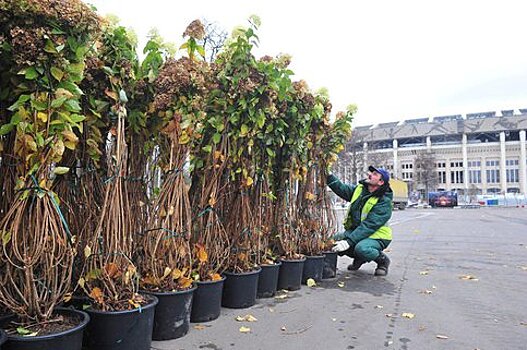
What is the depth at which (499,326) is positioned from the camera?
392 centimetres

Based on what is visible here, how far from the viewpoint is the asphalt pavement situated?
3357 mm

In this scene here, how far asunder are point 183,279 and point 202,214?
705 millimetres

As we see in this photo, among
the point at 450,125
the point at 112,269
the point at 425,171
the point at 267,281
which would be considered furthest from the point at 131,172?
the point at 450,125

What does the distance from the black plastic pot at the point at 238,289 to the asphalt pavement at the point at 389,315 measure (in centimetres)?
8

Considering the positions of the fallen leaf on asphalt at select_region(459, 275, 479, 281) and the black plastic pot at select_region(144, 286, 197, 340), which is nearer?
the black plastic pot at select_region(144, 286, 197, 340)

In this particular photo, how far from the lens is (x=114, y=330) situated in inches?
107

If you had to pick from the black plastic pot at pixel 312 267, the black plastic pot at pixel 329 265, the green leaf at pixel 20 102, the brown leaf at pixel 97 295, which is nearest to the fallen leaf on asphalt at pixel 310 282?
the black plastic pot at pixel 312 267

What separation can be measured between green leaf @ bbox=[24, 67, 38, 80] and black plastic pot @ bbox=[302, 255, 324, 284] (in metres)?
3.79

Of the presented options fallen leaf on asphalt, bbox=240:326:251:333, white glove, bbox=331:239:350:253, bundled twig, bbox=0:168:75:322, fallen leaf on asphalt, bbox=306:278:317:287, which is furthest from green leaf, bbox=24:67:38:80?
white glove, bbox=331:239:350:253

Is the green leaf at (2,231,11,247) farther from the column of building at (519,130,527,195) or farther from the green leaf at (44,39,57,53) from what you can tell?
the column of building at (519,130,527,195)

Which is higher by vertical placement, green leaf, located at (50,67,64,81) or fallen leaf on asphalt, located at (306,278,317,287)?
green leaf, located at (50,67,64,81)

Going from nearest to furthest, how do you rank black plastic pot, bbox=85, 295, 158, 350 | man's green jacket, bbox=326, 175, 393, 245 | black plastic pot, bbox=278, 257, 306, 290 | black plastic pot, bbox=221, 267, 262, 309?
black plastic pot, bbox=85, 295, 158, 350
black plastic pot, bbox=221, 267, 262, 309
black plastic pot, bbox=278, 257, 306, 290
man's green jacket, bbox=326, 175, 393, 245

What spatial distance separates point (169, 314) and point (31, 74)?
1.91m

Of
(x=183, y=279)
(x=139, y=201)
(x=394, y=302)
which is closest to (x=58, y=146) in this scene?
(x=139, y=201)
